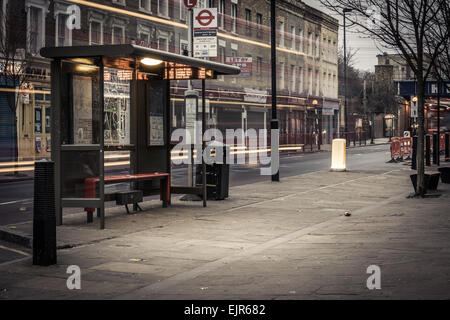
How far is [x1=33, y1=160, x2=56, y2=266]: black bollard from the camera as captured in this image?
788 centimetres

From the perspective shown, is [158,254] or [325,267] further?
[158,254]

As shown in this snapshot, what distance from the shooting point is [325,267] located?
7555 mm

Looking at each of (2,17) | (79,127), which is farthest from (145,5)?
(79,127)

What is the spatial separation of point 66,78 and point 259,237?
158 inches

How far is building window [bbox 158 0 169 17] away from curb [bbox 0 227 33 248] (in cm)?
3116

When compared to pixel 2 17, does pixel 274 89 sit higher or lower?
lower

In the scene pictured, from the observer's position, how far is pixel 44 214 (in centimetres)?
792

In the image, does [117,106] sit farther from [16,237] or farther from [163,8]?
[163,8]

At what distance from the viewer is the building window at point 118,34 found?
35.7m

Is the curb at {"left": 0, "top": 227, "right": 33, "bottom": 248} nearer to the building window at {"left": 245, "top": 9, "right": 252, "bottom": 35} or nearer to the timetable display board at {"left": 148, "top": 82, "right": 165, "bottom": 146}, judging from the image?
the timetable display board at {"left": 148, "top": 82, "right": 165, "bottom": 146}

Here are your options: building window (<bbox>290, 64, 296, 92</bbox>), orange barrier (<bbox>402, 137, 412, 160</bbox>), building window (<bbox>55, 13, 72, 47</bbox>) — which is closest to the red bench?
orange barrier (<bbox>402, 137, 412, 160</bbox>)
